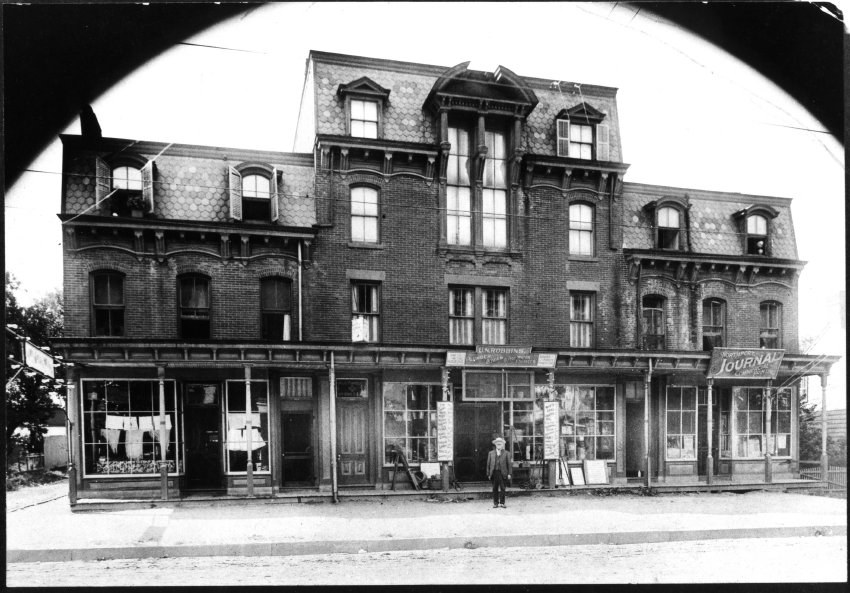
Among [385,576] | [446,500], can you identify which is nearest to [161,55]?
[385,576]

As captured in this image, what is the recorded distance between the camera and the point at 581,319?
43.0ft

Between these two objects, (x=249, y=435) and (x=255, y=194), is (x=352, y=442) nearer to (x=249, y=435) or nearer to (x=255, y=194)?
(x=249, y=435)

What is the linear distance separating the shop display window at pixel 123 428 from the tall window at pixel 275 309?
2380 mm

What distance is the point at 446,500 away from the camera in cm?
1176

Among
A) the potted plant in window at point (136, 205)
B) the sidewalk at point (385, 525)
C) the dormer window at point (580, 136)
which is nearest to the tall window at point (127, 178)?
the potted plant in window at point (136, 205)

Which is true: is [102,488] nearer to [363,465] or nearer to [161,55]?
[363,465]

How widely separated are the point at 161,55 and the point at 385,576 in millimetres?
7687

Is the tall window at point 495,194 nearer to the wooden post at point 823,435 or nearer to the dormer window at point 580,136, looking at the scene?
the dormer window at point 580,136

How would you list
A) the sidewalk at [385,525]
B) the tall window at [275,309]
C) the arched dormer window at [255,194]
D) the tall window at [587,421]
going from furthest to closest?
1. the tall window at [587,421]
2. the tall window at [275,309]
3. the arched dormer window at [255,194]
4. the sidewalk at [385,525]

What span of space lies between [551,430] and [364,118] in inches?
331

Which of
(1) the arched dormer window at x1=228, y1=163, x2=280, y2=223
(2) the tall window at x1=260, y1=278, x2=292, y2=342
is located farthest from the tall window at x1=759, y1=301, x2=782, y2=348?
(1) the arched dormer window at x1=228, y1=163, x2=280, y2=223

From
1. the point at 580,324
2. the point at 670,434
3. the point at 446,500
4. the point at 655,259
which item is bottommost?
the point at 446,500

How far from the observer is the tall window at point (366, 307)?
481 inches

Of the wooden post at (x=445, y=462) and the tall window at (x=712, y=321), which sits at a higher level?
the tall window at (x=712, y=321)
